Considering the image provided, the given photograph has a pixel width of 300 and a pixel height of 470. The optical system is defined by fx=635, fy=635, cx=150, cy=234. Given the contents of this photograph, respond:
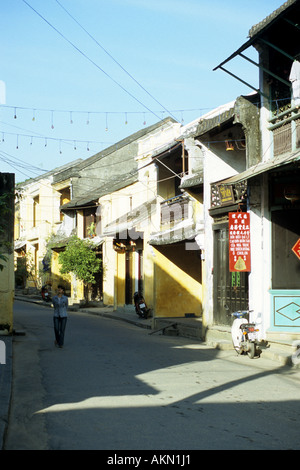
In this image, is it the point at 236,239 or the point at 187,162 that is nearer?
the point at 236,239

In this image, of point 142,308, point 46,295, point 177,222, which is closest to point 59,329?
point 177,222

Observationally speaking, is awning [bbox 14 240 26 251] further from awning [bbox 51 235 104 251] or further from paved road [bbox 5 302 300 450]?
paved road [bbox 5 302 300 450]

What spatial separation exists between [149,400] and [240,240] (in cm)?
835

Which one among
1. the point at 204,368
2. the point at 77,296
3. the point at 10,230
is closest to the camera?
the point at 204,368

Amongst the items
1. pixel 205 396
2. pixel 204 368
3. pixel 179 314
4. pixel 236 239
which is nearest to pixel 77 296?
pixel 179 314

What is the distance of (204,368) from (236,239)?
4.87 m

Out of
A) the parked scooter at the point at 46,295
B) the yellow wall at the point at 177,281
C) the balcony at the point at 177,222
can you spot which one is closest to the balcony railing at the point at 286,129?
the balcony at the point at 177,222

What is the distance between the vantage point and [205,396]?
980 centimetres

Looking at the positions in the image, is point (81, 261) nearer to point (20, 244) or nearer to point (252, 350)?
point (20, 244)

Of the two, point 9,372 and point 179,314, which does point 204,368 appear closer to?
point 9,372

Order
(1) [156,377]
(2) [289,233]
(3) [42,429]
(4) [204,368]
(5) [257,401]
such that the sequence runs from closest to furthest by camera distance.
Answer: (3) [42,429] < (5) [257,401] < (1) [156,377] < (4) [204,368] < (2) [289,233]

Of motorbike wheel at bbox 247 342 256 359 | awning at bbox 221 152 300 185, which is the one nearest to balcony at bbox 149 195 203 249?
awning at bbox 221 152 300 185

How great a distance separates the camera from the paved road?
23.2 feet

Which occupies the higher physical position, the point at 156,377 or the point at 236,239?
the point at 236,239
